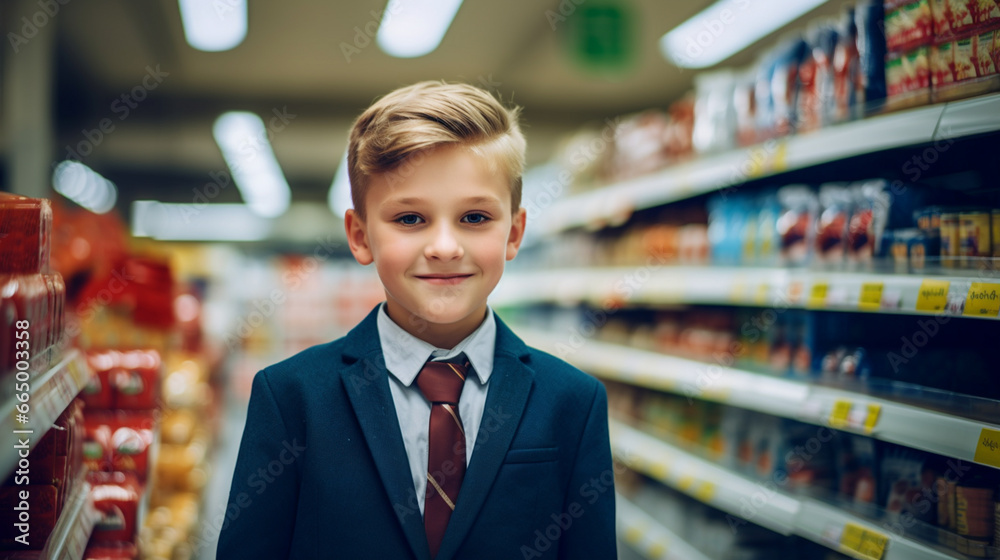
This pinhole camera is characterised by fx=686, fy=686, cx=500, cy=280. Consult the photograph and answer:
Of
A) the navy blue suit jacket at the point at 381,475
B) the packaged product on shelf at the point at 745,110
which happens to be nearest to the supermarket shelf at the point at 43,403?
the navy blue suit jacket at the point at 381,475

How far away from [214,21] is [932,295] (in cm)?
421

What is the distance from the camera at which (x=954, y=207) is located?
5.36ft

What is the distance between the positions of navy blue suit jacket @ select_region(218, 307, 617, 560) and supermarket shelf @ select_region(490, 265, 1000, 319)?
2.83 feet

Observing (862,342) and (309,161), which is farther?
(309,161)

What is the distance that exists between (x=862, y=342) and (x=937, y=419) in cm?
62

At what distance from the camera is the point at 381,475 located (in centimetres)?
105

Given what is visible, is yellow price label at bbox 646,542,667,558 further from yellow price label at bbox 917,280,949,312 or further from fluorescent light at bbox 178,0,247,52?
fluorescent light at bbox 178,0,247,52

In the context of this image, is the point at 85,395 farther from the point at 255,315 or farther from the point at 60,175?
the point at 60,175

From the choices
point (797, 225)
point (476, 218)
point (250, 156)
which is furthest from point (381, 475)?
point (250, 156)

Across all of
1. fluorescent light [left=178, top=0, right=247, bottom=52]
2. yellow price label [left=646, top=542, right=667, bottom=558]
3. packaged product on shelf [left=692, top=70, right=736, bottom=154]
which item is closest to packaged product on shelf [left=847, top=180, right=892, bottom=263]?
packaged product on shelf [left=692, top=70, right=736, bottom=154]

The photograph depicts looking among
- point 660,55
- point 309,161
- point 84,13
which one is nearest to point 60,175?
point 309,161

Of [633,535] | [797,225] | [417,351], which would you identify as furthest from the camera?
[633,535]

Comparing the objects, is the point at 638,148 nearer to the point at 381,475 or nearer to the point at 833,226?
the point at 833,226

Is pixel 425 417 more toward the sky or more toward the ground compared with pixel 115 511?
more toward the sky
